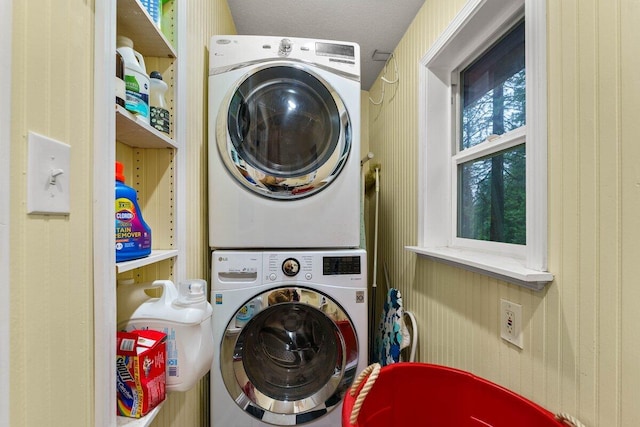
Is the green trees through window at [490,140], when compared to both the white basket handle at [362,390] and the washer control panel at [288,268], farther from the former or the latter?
the white basket handle at [362,390]

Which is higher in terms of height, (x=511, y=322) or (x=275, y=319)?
(x=511, y=322)

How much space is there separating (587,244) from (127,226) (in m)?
1.14

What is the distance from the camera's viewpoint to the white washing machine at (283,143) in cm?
125

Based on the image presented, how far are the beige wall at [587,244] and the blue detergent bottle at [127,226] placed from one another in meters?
1.12

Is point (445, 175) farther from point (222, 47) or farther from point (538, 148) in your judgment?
point (222, 47)

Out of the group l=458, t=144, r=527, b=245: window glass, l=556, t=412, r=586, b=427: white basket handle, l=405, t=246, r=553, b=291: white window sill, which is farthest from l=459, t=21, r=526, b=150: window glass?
l=556, t=412, r=586, b=427: white basket handle

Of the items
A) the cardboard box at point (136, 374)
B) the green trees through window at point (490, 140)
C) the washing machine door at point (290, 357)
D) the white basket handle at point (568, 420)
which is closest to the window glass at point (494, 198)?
the green trees through window at point (490, 140)

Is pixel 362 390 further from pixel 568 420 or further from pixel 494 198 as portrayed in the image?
pixel 494 198

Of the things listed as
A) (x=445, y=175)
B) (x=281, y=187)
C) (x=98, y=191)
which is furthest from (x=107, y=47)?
(x=445, y=175)

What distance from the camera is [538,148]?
0.80 m

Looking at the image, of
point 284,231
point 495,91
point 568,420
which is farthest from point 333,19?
point 568,420

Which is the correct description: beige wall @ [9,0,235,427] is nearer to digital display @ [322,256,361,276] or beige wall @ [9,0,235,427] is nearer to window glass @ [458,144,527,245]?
digital display @ [322,256,361,276]

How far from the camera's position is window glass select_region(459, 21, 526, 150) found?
104 cm

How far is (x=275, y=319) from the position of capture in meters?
1.31
